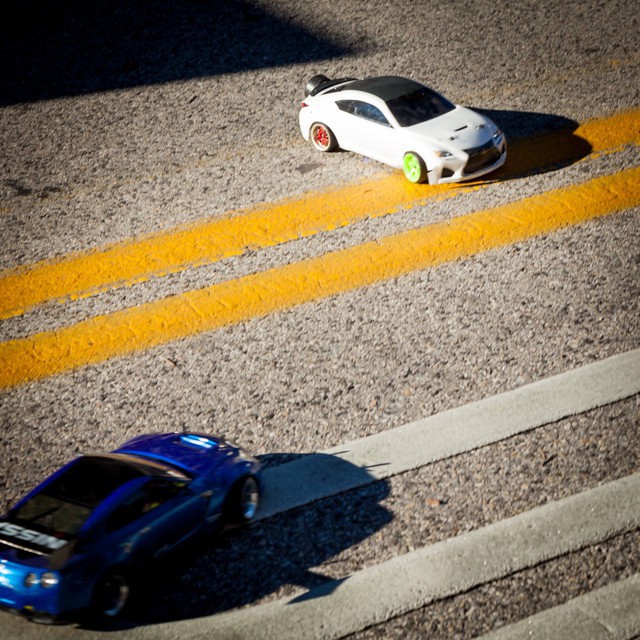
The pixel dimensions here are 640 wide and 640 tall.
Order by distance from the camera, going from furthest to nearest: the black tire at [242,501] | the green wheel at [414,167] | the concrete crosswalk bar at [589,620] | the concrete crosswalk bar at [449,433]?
the green wheel at [414,167] → the concrete crosswalk bar at [449,433] → the black tire at [242,501] → the concrete crosswalk bar at [589,620]

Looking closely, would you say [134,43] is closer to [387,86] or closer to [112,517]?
[387,86]

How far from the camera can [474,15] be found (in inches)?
539

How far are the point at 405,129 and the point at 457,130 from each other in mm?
670

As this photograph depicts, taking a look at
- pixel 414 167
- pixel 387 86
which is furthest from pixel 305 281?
pixel 387 86

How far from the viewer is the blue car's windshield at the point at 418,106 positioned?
403 inches

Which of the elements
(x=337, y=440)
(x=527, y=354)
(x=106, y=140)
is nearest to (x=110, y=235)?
(x=106, y=140)

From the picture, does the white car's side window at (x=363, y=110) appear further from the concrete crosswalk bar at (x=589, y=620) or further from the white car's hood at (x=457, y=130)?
the concrete crosswalk bar at (x=589, y=620)

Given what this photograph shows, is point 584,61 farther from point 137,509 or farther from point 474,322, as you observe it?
point 137,509

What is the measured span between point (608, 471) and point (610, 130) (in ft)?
20.2

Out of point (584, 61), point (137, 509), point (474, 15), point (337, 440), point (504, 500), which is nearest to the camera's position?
point (137, 509)

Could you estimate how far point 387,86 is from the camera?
10695mm

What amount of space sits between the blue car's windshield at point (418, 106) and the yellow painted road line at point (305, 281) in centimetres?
166

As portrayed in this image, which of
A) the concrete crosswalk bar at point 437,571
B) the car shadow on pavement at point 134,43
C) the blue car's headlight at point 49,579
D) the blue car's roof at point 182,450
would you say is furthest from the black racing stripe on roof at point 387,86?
the blue car's headlight at point 49,579

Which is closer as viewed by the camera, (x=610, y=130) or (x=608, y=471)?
(x=608, y=471)
